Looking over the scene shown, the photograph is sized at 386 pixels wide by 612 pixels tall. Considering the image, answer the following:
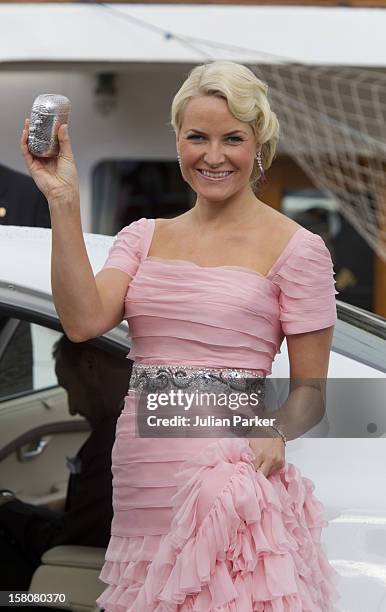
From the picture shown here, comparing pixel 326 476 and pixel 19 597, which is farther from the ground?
pixel 326 476

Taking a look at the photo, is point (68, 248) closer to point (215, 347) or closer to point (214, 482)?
point (215, 347)

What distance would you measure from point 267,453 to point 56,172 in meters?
0.60

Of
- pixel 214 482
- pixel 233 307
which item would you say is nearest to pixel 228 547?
pixel 214 482

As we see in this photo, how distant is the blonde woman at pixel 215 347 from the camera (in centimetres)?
200

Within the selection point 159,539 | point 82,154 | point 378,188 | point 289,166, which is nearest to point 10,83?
point 82,154

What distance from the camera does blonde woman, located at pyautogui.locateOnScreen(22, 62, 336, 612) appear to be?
1998 millimetres

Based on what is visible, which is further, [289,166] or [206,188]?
[289,166]

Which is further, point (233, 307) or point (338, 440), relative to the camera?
point (338, 440)

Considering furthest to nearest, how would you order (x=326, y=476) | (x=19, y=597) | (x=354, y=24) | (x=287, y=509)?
1. (x=354, y=24)
2. (x=19, y=597)
3. (x=326, y=476)
4. (x=287, y=509)

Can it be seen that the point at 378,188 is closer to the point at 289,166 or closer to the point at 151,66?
the point at 289,166

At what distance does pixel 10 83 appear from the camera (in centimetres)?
955

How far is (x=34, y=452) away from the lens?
3.95 meters

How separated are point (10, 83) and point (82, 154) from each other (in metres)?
0.84

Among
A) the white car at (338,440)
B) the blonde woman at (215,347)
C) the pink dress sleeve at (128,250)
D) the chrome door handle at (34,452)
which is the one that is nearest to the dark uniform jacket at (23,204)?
the chrome door handle at (34,452)
